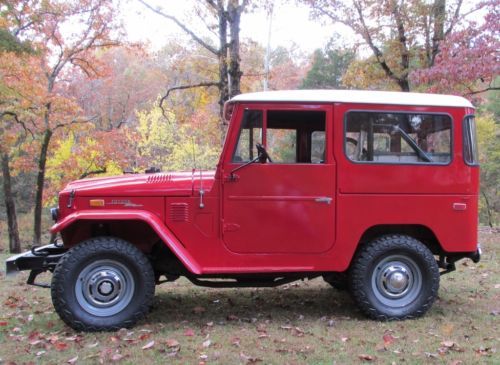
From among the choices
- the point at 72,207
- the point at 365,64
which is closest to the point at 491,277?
the point at 72,207

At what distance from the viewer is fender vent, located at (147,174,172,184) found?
5230mm

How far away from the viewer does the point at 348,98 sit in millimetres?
5297

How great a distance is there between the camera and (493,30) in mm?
10375

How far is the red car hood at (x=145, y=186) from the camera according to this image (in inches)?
201

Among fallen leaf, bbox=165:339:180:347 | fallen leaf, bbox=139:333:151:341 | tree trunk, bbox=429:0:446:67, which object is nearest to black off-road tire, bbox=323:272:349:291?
fallen leaf, bbox=165:339:180:347

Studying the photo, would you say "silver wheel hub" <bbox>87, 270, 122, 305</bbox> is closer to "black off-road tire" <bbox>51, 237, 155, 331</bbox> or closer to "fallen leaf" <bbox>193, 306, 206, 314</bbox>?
"black off-road tire" <bbox>51, 237, 155, 331</bbox>

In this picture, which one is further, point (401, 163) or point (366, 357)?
point (401, 163)

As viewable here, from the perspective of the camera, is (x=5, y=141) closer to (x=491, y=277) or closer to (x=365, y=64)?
(x=365, y=64)

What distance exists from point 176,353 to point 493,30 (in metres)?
9.36

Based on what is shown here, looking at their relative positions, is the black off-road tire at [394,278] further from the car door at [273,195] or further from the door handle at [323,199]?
the door handle at [323,199]

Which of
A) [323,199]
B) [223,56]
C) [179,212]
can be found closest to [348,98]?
[323,199]

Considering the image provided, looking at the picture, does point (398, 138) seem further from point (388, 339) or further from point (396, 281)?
point (388, 339)

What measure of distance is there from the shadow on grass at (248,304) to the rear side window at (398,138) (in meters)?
1.77

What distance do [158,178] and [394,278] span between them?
268 cm
